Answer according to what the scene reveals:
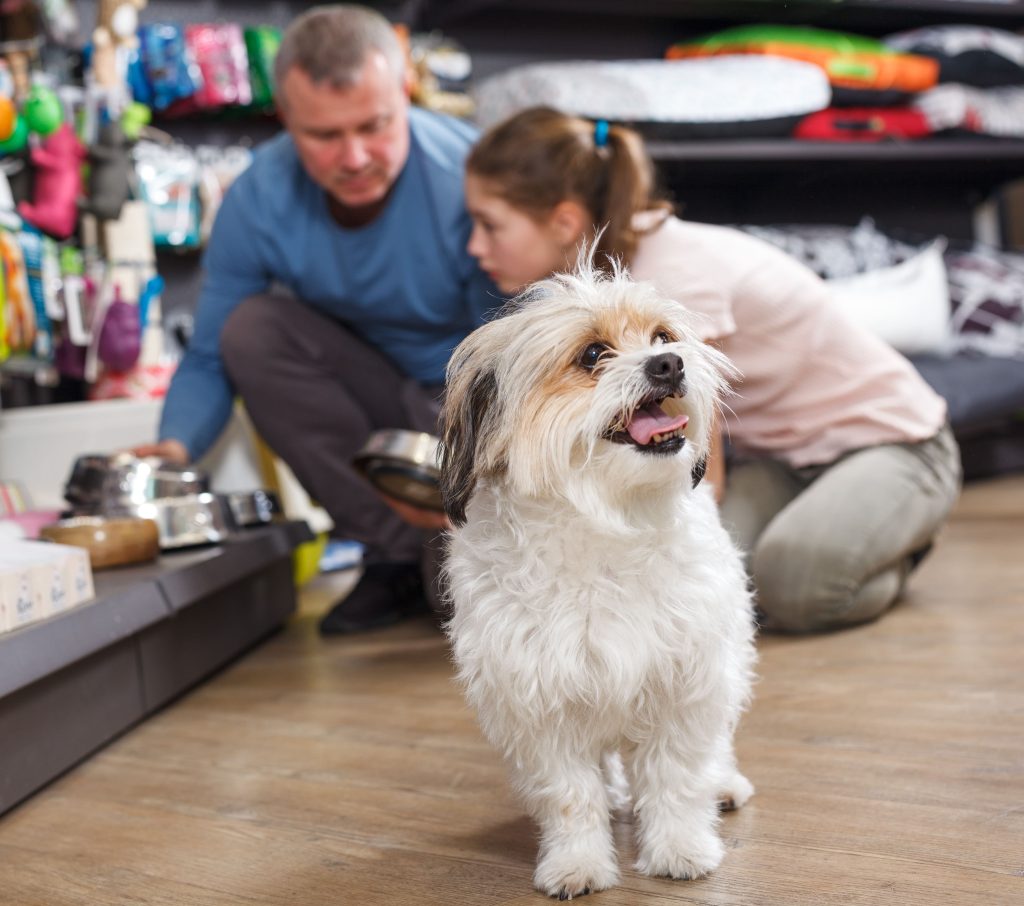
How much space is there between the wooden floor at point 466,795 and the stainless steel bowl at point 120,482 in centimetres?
40

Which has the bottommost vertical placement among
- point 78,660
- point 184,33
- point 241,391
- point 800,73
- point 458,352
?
point 78,660

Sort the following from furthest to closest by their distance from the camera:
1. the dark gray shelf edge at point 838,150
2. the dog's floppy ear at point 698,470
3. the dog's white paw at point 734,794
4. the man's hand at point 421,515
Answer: the dark gray shelf edge at point 838,150
the man's hand at point 421,515
the dog's white paw at point 734,794
the dog's floppy ear at point 698,470

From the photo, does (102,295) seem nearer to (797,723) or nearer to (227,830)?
(227,830)

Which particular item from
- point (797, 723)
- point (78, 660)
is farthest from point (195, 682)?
point (797, 723)

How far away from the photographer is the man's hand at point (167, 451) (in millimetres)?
2572

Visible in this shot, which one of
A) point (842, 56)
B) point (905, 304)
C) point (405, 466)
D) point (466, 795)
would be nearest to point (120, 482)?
point (405, 466)

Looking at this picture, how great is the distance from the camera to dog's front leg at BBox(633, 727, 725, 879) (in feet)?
4.04

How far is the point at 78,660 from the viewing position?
183cm

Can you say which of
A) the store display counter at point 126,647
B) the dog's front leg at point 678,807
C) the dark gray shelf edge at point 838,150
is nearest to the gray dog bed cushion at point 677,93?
the dark gray shelf edge at point 838,150

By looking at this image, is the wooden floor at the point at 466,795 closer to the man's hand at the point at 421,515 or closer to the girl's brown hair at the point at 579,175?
the man's hand at the point at 421,515

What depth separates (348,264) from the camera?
274 cm

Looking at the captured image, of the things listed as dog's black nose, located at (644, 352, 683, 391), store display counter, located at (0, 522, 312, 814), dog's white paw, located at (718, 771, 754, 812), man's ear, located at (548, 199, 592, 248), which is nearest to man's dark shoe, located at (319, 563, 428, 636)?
store display counter, located at (0, 522, 312, 814)

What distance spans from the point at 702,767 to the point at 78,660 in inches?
40.6

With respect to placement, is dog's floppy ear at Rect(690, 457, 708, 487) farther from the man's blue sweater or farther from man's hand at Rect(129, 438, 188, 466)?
man's hand at Rect(129, 438, 188, 466)
